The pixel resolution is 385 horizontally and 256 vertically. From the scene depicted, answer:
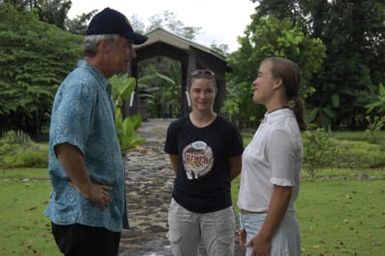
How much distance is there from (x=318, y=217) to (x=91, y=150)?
5895 mm

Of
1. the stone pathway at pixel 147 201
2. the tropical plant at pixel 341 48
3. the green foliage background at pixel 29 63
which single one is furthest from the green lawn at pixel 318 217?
the tropical plant at pixel 341 48

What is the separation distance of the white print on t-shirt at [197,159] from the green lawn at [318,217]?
268 centimetres

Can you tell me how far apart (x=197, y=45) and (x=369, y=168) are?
12149 millimetres

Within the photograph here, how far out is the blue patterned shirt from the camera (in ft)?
9.53

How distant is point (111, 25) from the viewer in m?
3.11

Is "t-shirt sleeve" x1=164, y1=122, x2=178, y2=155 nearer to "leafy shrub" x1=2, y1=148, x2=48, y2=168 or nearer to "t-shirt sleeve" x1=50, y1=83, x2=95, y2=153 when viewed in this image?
"t-shirt sleeve" x1=50, y1=83, x2=95, y2=153

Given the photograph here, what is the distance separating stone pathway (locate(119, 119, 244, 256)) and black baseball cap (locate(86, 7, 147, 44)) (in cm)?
338

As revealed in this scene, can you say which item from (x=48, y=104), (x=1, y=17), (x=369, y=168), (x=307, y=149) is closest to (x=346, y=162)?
(x=369, y=168)

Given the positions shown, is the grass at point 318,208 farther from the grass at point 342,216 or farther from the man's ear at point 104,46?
the man's ear at point 104,46

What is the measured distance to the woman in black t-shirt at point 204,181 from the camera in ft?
13.4

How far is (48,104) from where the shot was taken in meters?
21.8

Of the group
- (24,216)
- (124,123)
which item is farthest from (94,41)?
(124,123)

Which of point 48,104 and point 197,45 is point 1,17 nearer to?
point 48,104

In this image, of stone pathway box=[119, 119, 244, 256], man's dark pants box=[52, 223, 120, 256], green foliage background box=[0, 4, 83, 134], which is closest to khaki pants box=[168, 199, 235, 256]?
man's dark pants box=[52, 223, 120, 256]
